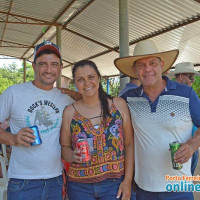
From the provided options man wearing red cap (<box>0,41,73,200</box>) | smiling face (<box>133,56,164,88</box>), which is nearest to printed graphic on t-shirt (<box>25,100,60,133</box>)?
man wearing red cap (<box>0,41,73,200</box>)

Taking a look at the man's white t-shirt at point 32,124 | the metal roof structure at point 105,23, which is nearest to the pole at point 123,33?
the metal roof structure at point 105,23

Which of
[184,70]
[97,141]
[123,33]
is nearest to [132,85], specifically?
[184,70]

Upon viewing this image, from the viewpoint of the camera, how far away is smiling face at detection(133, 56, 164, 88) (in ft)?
6.78

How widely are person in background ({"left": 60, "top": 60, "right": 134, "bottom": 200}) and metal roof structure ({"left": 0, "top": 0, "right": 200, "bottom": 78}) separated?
21.7ft

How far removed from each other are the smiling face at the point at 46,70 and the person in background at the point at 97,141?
180 millimetres

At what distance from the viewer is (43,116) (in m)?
2.05

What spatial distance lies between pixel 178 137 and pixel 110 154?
0.54m

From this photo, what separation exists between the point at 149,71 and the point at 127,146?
0.64m

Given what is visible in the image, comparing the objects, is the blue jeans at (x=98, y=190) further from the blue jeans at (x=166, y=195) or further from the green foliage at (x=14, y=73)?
the green foliage at (x=14, y=73)

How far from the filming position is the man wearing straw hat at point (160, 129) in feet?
6.38

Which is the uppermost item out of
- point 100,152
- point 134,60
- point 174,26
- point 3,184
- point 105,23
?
point 105,23

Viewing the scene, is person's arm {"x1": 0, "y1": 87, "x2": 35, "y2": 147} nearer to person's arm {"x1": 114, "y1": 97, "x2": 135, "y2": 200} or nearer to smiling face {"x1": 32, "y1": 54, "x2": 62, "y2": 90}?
smiling face {"x1": 32, "y1": 54, "x2": 62, "y2": 90}

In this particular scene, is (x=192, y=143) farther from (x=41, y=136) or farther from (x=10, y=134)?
(x=10, y=134)

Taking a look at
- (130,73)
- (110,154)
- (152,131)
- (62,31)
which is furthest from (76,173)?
(62,31)
